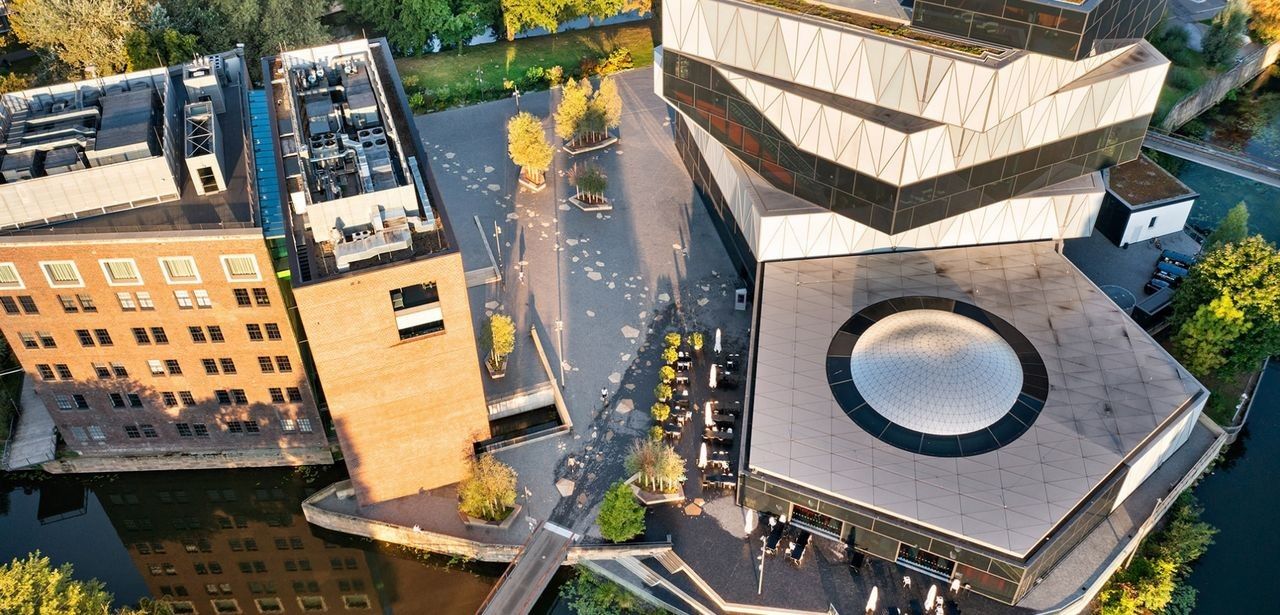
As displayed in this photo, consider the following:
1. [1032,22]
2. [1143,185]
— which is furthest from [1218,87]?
[1032,22]

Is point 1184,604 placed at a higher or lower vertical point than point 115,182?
lower

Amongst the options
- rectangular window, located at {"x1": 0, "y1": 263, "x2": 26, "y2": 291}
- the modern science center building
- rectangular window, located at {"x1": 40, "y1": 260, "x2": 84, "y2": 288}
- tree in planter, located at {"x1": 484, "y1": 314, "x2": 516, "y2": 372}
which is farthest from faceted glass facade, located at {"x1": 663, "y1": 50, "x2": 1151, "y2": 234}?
rectangular window, located at {"x1": 0, "y1": 263, "x2": 26, "y2": 291}

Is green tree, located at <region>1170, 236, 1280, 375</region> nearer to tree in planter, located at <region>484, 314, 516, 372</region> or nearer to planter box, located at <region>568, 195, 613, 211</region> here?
planter box, located at <region>568, 195, 613, 211</region>

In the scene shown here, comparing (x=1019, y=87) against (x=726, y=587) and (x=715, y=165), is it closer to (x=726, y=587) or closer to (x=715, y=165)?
(x=715, y=165)

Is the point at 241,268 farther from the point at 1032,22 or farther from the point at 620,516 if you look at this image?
the point at 1032,22

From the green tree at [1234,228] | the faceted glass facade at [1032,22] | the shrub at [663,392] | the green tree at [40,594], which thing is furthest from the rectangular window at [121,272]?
the green tree at [1234,228]

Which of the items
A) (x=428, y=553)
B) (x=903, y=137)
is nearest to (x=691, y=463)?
(x=428, y=553)
